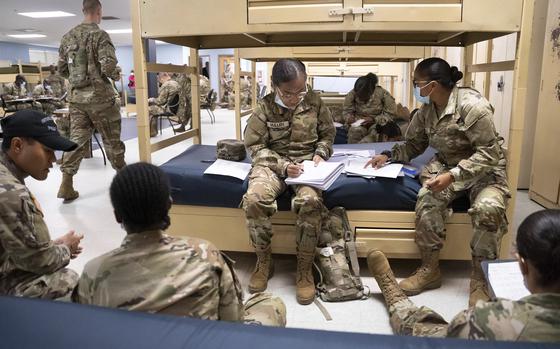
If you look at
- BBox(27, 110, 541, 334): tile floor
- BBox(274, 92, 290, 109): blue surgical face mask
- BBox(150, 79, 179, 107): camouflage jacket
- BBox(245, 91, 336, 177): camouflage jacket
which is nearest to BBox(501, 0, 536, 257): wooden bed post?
BBox(27, 110, 541, 334): tile floor

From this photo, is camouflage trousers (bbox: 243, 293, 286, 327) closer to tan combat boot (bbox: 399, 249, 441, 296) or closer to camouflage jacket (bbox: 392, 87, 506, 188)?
tan combat boot (bbox: 399, 249, 441, 296)

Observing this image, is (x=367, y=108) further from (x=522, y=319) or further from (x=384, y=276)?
(x=522, y=319)

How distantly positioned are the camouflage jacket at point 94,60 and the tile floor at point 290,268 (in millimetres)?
919

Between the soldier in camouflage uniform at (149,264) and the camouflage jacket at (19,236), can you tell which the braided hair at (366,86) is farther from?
the soldier in camouflage uniform at (149,264)

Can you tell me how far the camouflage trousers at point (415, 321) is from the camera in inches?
61.8

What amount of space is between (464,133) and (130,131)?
7652 millimetres

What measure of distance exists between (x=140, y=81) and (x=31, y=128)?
1.19m

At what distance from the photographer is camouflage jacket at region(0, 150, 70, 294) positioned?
132 centimetres

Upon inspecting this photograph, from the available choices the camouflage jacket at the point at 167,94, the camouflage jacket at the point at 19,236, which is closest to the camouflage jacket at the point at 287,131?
the camouflage jacket at the point at 19,236

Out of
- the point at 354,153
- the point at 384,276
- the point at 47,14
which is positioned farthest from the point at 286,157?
the point at 47,14

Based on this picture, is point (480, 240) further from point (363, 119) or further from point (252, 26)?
point (363, 119)

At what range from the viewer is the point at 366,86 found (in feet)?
15.7

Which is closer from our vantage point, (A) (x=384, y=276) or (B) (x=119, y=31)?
(A) (x=384, y=276)

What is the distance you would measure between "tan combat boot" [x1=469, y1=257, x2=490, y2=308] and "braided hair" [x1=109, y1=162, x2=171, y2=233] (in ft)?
5.60
